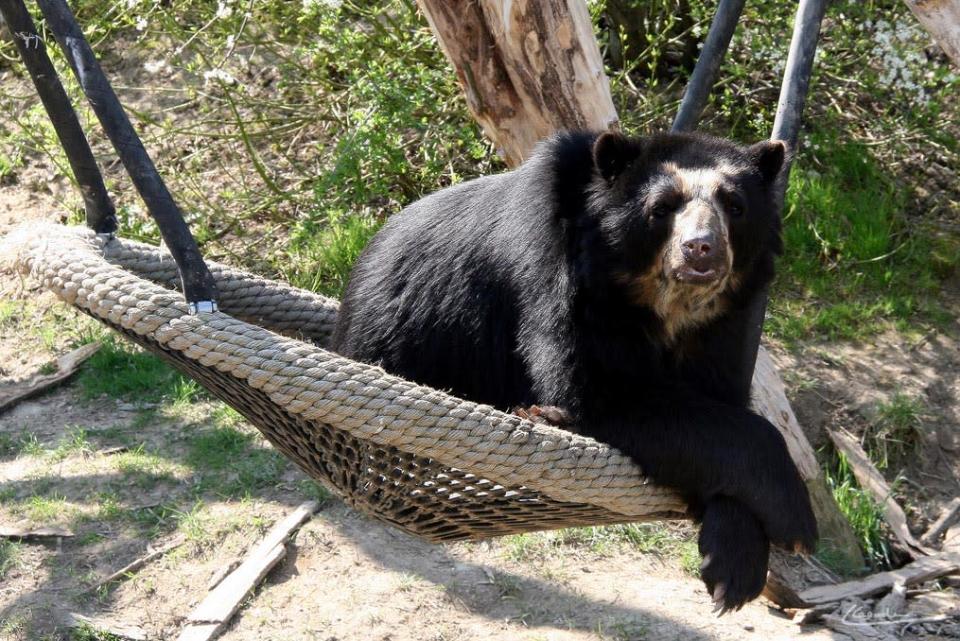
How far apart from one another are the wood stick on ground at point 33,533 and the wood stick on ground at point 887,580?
12.1ft

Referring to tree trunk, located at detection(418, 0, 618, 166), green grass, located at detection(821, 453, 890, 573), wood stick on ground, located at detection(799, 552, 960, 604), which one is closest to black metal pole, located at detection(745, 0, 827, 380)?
tree trunk, located at detection(418, 0, 618, 166)

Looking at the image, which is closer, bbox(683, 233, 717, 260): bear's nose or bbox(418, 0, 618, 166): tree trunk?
bbox(683, 233, 717, 260): bear's nose

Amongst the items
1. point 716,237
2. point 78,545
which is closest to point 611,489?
point 716,237

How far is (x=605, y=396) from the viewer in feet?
11.7

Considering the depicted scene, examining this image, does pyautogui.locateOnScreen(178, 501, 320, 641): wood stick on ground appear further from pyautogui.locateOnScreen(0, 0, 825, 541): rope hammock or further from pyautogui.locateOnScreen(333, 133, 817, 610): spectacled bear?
pyautogui.locateOnScreen(0, 0, 825, 541): rope hammock

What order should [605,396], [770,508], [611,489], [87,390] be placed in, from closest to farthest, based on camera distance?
[611,489] < [770,508] < [605,396] < [87,390]

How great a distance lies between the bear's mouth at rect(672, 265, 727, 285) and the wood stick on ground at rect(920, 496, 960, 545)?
12.0 ft

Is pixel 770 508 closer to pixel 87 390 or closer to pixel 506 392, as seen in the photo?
pixel 506 392

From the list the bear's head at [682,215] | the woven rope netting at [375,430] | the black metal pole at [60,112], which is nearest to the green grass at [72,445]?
the black metal pole at [60,112]

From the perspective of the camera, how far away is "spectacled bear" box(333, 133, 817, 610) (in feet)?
10.9

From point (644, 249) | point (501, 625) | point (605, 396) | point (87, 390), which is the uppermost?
point (644, 249)

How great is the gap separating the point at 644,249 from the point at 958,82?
4.10 meters

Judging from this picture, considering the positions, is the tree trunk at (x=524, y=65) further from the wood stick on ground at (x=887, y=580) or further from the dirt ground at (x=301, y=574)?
the wood stick on ground at (x=887, y=580)

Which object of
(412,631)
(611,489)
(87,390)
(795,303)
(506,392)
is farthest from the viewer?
(795,303)
